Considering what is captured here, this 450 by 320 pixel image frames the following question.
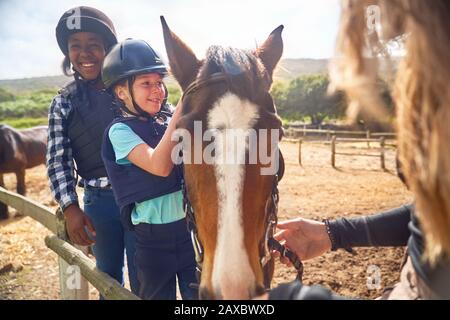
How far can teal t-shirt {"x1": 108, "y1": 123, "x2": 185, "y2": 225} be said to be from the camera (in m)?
1.85

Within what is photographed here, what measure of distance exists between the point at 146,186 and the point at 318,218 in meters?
5.18

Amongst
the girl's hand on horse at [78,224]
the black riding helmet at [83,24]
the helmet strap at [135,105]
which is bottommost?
the girl's hand on horse at [78,224]

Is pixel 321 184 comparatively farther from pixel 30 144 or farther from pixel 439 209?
pixel 439 209

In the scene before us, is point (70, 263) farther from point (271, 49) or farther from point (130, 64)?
point (271, 49)

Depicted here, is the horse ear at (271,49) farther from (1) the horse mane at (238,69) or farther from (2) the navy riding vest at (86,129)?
(2) the navy riding vest at (86,129)

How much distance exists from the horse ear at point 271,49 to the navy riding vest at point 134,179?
0.75 meters

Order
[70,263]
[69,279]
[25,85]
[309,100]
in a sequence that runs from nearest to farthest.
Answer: [70,263] < [69,279] < [309,100] < [25,85]

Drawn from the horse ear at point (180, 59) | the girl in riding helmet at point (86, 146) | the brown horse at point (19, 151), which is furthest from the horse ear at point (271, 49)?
the brown horse at point (19, 151)

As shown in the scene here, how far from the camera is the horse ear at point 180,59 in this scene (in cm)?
163

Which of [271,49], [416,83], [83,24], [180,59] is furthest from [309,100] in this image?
[416,83]

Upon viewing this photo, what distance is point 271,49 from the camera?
1.78 meters

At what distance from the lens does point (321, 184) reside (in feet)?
33.7

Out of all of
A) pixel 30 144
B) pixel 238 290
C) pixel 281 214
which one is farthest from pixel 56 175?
pixel 30 144
